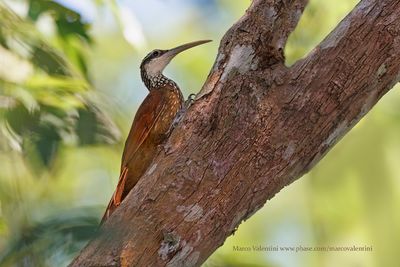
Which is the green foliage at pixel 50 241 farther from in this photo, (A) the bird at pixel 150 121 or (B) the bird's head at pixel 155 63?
(B) the bird's head at pixel 155 63

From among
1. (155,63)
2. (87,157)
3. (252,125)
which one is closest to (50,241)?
(87,157)

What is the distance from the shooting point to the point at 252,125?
8.30 ft

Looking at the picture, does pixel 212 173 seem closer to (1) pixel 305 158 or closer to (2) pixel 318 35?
(1) pixel 305 158

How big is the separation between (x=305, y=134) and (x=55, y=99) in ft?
2.53

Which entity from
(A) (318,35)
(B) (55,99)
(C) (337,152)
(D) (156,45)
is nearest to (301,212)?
(C) (337,152)

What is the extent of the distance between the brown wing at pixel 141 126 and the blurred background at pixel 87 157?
27cm

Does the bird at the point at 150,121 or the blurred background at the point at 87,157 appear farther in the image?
the bird at the point at 150,121

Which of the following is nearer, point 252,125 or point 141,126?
point 252,125

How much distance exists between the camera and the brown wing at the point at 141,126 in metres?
3.13

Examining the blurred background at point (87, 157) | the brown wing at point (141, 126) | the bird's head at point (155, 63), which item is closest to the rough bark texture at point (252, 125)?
the blurred background at point (87, 157)

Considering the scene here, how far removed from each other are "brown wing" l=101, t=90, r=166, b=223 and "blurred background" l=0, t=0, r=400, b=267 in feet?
0.88

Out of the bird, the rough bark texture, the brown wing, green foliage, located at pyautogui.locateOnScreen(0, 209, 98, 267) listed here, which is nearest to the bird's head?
the bird

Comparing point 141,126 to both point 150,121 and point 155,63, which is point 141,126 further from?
point 155,63

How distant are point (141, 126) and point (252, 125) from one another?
0.91 m
